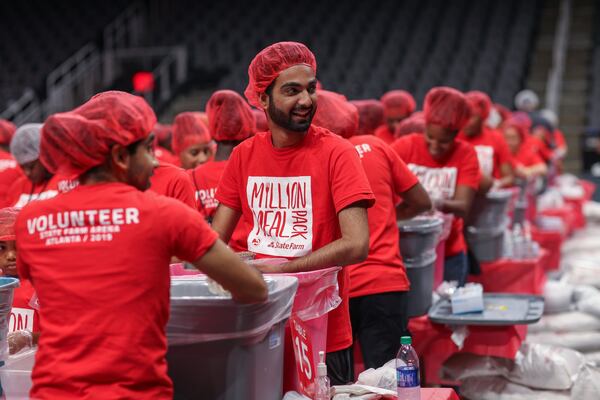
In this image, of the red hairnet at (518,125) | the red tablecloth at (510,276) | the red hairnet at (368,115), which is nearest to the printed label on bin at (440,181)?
the red hairnet at (368,115)

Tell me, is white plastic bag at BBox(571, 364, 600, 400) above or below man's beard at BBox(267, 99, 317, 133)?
below

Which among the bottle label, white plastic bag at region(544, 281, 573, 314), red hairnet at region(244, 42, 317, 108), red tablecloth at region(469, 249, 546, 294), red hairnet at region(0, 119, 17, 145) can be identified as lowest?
white plastic bag at region(544, 281, 573, 314)

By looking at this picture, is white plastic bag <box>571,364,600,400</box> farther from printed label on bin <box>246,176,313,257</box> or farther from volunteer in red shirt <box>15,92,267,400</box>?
volunteer in red shirt <box>15,92,267,400</box>

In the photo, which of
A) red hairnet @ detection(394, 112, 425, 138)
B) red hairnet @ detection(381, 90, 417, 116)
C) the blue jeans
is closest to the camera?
the blue jeans

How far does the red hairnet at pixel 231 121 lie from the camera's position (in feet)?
13.6

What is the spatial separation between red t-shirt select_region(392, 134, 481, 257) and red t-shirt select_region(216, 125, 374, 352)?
2.04m

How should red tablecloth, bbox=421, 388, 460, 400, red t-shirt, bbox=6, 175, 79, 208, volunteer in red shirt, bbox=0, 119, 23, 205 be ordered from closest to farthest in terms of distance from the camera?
red tablecloth, bbox=421, 388, 460, 400 → red t-shirt, bbox=6, 175, 79, 208 → volunteer in red shirt, bbox=0, 119, 23, 205

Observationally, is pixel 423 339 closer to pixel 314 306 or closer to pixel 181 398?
pixel 314 306

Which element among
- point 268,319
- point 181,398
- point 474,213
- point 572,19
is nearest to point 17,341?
point 181,398

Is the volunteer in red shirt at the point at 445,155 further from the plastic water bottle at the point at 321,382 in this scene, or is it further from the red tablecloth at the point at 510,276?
the plastic water bottle at the point at 321,382

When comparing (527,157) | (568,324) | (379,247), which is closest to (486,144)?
(568,324)

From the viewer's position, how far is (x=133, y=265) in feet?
7.13

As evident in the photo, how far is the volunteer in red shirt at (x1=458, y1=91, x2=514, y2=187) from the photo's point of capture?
260 inches

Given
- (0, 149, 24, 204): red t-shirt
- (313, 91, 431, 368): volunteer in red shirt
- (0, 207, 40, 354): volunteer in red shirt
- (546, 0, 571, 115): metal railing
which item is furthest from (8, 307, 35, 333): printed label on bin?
(546, 0, 571, 115): metal railing
